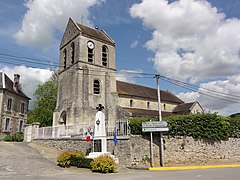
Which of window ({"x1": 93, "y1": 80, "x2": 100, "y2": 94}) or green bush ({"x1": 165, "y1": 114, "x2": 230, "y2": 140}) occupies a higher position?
window ({"x1": 93, "y1": 80, "x2": 100, "y2": 94})

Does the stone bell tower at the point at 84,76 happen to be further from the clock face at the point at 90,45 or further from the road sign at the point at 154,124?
the road sign at the point at 154,124

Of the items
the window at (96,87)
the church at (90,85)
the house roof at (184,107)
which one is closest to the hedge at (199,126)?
the church at (90,85)

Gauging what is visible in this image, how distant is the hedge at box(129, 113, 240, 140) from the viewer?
16562 millimetres

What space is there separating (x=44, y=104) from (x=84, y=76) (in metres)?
13.6

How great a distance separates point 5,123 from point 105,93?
44.2 feet

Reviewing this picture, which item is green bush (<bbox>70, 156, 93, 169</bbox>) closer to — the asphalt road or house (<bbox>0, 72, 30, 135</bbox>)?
the asphalt road

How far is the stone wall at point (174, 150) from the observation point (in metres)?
15.4

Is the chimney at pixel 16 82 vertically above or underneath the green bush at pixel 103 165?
above

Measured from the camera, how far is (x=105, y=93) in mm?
30750

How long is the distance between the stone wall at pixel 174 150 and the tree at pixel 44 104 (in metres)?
20.1

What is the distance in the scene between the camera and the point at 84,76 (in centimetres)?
2902

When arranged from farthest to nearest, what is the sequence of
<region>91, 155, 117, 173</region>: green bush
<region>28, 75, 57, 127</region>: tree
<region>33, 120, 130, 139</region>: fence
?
<region>28, 75, 57, 127</region>: tree, <region>33, 120, 130, 139</region>: fence, <region>91, 155, 117, 173</region>: green bush

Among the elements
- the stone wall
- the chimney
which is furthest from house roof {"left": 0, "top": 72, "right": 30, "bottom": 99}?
the stone wall

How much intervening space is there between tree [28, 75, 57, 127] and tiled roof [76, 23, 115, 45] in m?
12.4
